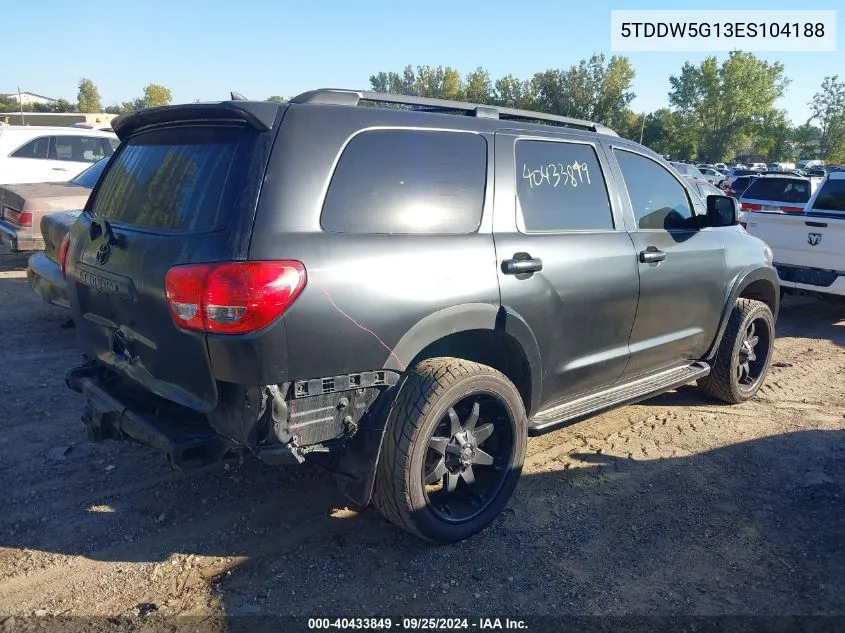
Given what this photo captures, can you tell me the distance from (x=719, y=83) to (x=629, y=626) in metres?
69.0

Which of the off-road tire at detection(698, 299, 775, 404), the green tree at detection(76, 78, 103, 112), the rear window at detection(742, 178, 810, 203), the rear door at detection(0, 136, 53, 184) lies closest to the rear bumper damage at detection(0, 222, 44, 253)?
the rear door at detection(0, 136, 53, 184)

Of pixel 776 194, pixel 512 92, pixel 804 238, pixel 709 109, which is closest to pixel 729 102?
pixel 709 109

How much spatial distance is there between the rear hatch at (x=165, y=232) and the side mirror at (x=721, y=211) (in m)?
3.07

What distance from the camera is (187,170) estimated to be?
9.49 feet

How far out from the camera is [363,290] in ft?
8.86

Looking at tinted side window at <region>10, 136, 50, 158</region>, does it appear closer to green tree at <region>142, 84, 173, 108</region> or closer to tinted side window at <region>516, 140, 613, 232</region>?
tinted side window at <region>516, 140, 613, 232</region>

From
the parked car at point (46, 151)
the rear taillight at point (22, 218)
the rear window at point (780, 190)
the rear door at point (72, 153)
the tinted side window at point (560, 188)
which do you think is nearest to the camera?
the tinted side window at point (560, 188)

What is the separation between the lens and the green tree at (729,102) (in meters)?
60.9

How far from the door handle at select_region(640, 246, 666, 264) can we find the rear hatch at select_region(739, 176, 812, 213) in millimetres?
10493

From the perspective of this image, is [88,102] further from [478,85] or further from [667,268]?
[667,268]

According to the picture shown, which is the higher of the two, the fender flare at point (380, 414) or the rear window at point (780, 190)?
the rear window at point (780, 190)

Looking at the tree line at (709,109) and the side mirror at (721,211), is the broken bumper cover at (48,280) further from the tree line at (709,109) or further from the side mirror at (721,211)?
the tree line at (709,109)

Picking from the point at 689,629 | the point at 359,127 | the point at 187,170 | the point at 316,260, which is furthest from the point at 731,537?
the point at 187,170

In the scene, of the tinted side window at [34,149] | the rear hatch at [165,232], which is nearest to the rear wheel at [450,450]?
the rear hatch at [165,232]
